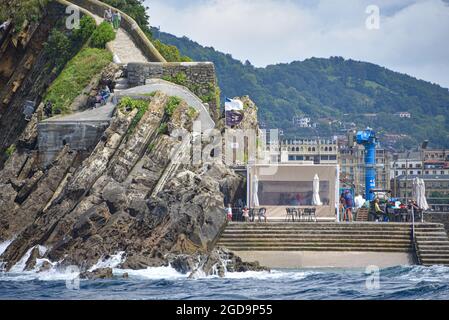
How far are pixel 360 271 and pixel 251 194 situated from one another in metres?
9.11

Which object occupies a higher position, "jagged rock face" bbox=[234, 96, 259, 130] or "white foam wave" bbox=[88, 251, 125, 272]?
"jagged rock face" bbox=[234, 96, 259, 130]

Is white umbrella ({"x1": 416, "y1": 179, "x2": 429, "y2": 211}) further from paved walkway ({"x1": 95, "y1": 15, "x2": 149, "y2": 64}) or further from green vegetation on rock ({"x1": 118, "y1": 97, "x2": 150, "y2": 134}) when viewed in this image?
paved walkway ({"x1": 95, "y1": 15, "x2": 149, "y2": 64})

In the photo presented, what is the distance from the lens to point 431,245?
155ft

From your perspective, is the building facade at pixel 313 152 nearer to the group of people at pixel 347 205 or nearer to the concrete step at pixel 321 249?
the group of people at pixel 347 205

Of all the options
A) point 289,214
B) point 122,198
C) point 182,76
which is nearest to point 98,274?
point 122,198

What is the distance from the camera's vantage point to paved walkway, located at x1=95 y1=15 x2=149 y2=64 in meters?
64.4

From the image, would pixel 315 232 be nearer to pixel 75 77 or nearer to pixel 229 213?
pixel 229 213

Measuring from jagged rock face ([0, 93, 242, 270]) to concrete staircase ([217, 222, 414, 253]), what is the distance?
35.0 inches

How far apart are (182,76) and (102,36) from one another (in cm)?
678

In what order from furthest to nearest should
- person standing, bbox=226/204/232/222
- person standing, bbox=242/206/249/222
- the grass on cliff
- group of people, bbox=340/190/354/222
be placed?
the grass on cliff, group of people, bbox=340/190/354/222, person standing, bbox=242/206/249/222, person standing, bbox=226/204/232/222

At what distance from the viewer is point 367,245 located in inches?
1860

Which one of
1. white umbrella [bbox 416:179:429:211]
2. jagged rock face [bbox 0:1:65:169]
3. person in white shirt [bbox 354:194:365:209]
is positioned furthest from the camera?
jagged rock face [bbox 0:1:65:169]

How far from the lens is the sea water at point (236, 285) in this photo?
120 ft

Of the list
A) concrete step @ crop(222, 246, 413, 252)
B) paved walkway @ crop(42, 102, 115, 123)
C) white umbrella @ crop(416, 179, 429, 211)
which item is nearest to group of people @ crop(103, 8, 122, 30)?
paved walkway @ crop(42, 102, 115, 123)
